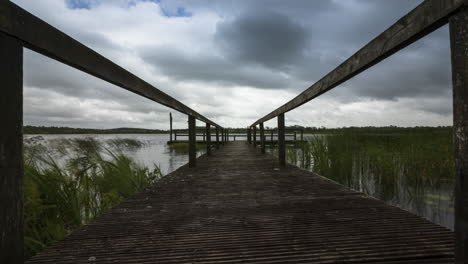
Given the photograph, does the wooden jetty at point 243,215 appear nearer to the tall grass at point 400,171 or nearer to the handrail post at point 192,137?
the handrail post at point 192,137

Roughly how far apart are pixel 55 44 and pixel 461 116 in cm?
170

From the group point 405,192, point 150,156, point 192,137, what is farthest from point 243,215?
point 150,156

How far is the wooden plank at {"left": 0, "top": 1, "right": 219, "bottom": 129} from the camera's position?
2.97 feet

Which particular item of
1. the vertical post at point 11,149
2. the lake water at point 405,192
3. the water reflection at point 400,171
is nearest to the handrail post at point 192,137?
the lake water at point 405,192

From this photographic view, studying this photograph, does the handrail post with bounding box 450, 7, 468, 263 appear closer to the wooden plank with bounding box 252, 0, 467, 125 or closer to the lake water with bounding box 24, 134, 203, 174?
the wooden plank with bounding box 252, 0, 467, 125

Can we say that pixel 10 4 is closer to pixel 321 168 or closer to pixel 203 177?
pixel 203 177

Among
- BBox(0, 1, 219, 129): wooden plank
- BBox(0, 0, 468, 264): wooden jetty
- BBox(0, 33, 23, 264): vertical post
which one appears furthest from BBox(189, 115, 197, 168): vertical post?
BBox(0, 33, 23, 264): vertical post

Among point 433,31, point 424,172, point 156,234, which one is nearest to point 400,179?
point 424,172

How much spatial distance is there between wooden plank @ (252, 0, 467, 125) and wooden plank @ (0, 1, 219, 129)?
5.30 feet

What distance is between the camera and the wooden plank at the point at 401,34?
37.0 inches

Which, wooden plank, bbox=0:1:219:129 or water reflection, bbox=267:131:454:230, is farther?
water reflection, bbox=267:131:454:230

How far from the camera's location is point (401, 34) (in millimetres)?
1154

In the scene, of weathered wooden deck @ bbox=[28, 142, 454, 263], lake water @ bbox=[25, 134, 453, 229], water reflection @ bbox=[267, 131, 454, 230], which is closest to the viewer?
weathered wooden deck @ bbox=[28, 142, 454, 263]

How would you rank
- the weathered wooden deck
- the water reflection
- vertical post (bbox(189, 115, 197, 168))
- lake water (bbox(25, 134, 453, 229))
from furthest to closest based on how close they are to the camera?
vertical post (bbox(189, 115, 197, 168)) → the water reflection → lake water (bbox(25, 134, 453, 229)) → the weathered wooden deck
